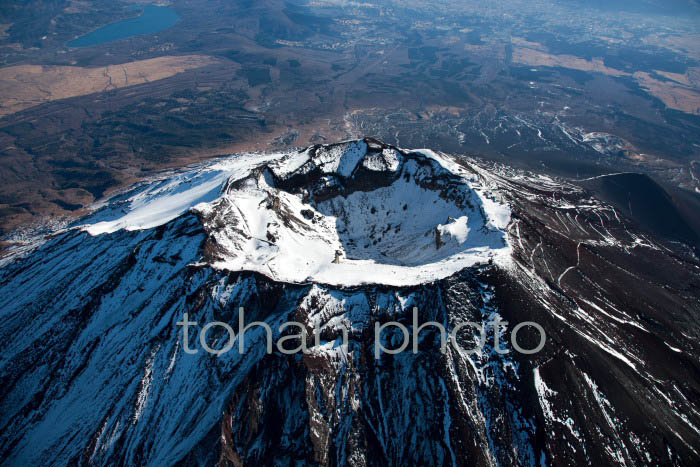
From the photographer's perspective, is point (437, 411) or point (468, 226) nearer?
point (437, 411)

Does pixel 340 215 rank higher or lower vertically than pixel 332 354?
lower

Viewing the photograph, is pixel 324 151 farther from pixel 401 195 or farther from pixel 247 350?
pixel 247 350

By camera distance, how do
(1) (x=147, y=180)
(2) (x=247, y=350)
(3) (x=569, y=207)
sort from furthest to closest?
(1) (x=147, y=180), (3) (x=569, y=207), (2) (x=247, y=350)

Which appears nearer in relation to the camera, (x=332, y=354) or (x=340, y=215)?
(x=332, y=354)

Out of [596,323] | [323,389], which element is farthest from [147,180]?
[596,323]

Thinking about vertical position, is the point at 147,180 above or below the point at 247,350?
below

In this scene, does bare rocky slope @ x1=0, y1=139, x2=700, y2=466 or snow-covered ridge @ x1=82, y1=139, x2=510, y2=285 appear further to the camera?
snow-covered ridge @ x1=82, y1=139, x2=510, y2=285

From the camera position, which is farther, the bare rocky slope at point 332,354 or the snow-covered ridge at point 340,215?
the snow-covered ridge at point 340,215

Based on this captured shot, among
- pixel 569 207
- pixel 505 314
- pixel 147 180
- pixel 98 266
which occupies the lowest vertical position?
pixel 147 180
